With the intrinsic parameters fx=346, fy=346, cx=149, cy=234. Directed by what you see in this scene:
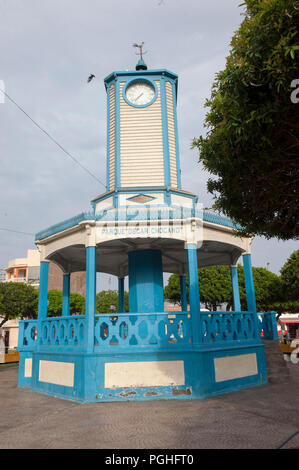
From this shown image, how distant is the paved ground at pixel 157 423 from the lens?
226 inches

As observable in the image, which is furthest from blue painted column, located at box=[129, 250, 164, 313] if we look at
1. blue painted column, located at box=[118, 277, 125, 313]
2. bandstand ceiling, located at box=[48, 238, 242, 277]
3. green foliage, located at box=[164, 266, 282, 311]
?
green foliage, located at box=[164, 266, 282, 311]

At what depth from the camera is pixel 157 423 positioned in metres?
6.93

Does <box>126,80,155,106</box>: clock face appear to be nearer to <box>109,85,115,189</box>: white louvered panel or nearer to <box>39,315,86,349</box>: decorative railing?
<box>109,85,115,189</box>: white louvered panel

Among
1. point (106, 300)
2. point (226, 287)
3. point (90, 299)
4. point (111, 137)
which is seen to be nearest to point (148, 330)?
point (90, 299)

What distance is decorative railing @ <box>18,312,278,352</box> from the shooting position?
980 cm

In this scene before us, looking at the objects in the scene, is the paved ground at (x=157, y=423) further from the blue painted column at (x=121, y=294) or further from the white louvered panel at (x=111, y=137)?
the white louvered panel at (x=111, y=137)

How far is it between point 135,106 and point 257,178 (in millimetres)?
9481

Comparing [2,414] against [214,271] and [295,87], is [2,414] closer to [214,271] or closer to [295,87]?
[295,87]

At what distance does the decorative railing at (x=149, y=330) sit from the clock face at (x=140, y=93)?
8.53 metres

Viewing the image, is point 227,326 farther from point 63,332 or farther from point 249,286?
point 63,332

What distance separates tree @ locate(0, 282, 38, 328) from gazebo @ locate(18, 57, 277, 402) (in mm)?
22260

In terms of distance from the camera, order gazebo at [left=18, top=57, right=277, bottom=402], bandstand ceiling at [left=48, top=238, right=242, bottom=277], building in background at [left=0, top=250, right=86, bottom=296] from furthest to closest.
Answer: building in background at [left=0, top=250, right=86, bottom=296], bandstand ceiling at [left=48, top=238, right=242, bottom=277], gazebo at [left=18, top=57, right=277, bottom=402]

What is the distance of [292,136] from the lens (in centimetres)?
485
